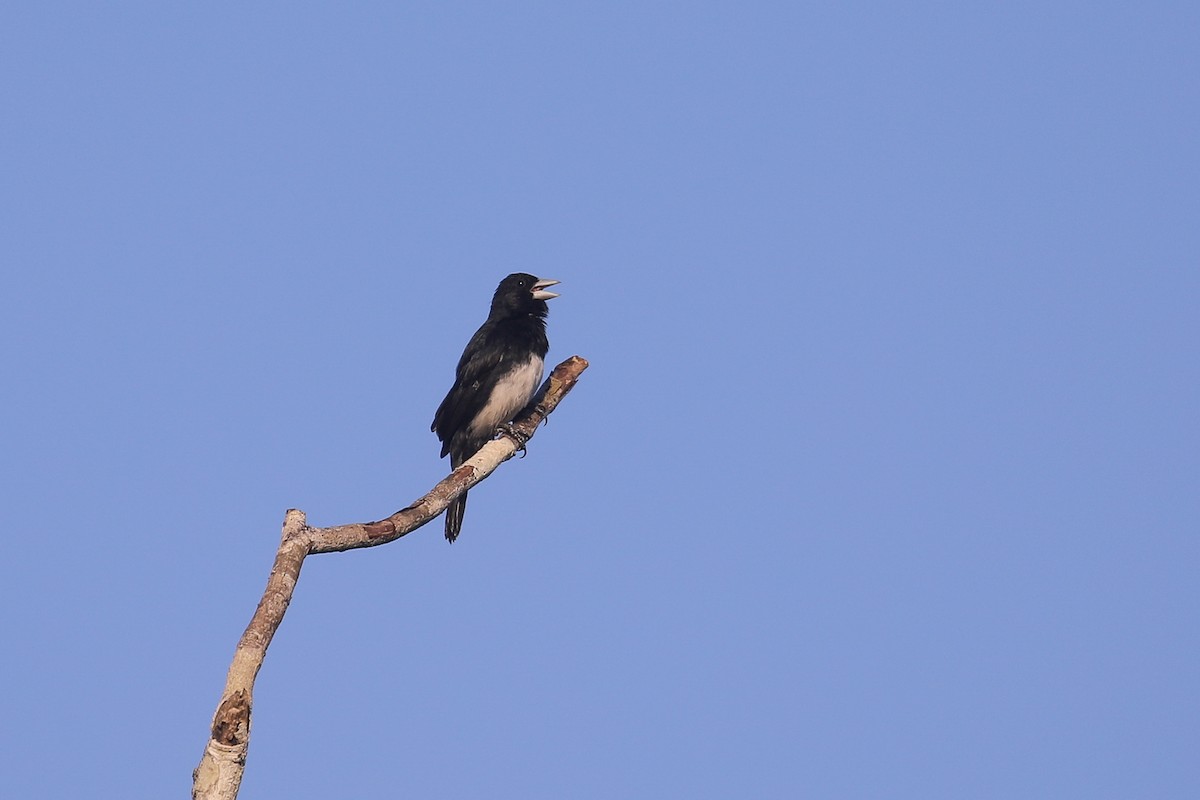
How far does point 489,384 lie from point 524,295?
3.22ft

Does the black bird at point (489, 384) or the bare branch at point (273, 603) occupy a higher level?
the black bird at point (489, 384)

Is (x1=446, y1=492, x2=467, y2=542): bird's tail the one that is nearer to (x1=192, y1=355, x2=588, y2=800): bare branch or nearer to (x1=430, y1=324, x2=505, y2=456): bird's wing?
(x1=430, y1=324, x2=505, y2=456): bird's wing

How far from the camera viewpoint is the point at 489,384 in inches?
393

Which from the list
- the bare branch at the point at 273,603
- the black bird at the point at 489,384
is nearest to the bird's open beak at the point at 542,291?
the black bird at the point at 489,384

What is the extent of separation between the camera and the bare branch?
4.56 meters

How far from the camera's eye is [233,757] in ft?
15.1

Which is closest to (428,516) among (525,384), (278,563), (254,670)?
(278,563)

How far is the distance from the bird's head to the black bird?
14 mm

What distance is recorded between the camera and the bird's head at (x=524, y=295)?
1060cm

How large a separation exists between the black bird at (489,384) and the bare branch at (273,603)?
279 cm

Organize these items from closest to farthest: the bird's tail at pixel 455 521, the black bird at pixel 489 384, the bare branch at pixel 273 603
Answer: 1. the bare branch at pixel 273 603
2. the bird's tail at pixel 455 521
3. the black bird at pixel 489 384

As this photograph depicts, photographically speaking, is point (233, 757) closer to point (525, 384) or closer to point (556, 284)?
point (525, 384)

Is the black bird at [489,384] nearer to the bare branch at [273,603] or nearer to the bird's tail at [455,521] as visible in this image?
the bird's tail at [455,521]

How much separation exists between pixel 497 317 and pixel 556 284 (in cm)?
52
